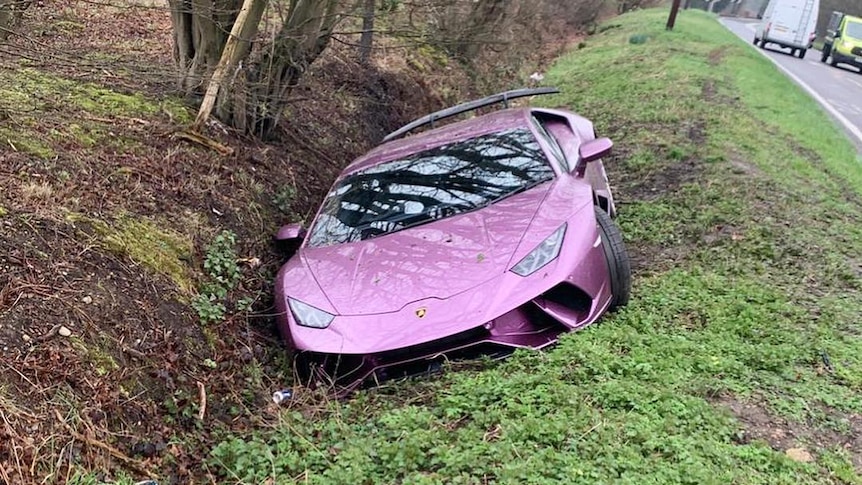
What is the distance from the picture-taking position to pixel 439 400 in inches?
152

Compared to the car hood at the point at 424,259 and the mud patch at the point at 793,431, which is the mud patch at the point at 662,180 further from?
the mud patch at the point at 793,431

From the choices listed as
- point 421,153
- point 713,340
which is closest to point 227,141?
point 421,153

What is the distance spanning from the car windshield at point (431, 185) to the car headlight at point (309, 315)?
0.74 metres

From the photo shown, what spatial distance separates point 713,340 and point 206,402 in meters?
3.20

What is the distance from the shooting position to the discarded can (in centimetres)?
432

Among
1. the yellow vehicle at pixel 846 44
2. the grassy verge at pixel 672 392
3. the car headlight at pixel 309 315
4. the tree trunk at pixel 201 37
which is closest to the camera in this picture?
the grassy verge at pixel 672 392

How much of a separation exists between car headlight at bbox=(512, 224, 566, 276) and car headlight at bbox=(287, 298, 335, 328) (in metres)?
1.23

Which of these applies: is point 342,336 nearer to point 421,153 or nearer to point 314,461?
point 314,461

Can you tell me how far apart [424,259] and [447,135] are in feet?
6.63

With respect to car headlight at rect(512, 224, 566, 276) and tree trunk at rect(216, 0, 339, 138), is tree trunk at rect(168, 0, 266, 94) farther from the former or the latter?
car headlight at rect(512, 224, 566, 276)

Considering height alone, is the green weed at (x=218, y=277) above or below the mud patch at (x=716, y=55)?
below

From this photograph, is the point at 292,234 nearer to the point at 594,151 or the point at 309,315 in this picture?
the point at 309,315

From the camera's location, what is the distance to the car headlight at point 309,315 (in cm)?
443

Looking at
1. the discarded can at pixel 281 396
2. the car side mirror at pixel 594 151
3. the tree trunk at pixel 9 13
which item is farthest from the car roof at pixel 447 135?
the tree trunk at pixel 9 13
